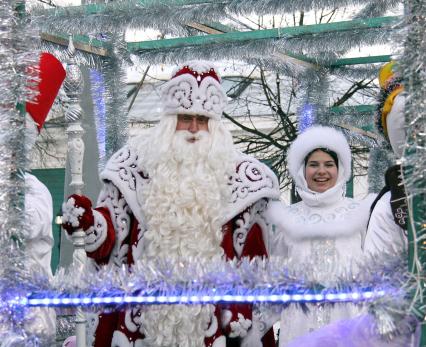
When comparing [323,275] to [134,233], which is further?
[134,233]

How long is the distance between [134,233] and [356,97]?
7.78 metres

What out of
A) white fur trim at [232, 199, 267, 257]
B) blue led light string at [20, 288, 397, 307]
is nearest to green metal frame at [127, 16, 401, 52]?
white fur trim at [232, 199, 267, 257]

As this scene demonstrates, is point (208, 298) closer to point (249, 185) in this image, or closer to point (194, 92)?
point (249, 185)

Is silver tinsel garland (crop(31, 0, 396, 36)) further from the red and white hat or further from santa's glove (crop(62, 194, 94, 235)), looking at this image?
santa's glove (crop(62, 194, 94, 235))

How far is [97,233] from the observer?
4648mm

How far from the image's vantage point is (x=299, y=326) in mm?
5000

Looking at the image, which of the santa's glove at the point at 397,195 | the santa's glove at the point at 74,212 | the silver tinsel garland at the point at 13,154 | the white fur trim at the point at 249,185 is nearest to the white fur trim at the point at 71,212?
the santa's glove at the point at 74,212

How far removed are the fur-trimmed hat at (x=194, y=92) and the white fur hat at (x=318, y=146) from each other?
25.6 inches

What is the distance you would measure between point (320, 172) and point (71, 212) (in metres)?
1.68

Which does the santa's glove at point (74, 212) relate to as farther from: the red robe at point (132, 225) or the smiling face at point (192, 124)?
the smiling face at point (192, 124)

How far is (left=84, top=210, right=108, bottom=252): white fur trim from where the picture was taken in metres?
4.63

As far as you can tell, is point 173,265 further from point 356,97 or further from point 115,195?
point 356,97

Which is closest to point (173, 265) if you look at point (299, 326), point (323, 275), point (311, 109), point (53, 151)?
point (323, 275)

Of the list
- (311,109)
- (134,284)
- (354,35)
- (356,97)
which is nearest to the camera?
(134,284)
